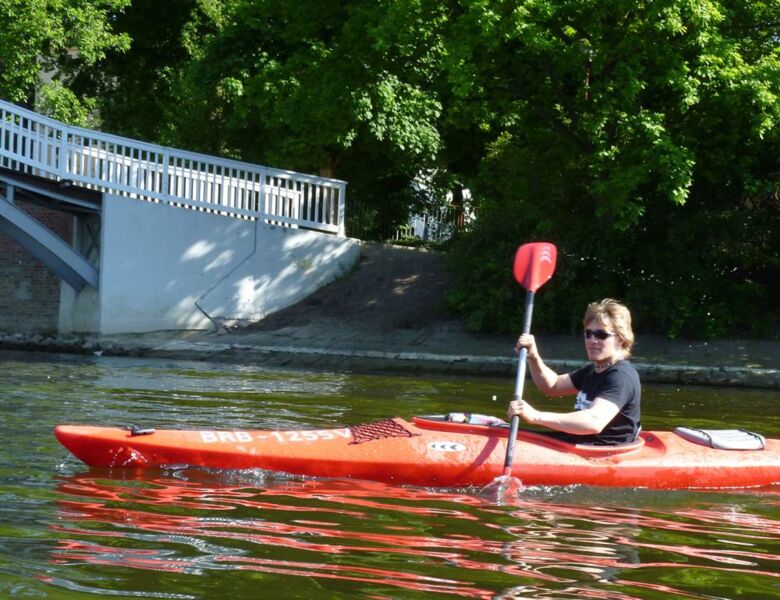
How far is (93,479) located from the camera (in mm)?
6477

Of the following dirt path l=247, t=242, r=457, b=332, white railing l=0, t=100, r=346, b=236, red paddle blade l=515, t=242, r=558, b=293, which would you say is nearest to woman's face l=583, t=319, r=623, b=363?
Result: red paddle blade l=515, t=242, r=558, b=293

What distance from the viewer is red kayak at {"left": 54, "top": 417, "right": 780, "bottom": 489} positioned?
671cm

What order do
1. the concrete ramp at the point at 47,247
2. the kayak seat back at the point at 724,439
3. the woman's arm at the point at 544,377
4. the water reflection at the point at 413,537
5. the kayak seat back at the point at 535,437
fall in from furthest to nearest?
the concrete ramp at the point at 47,247
the kayak seat back at the point at 724,439
the woman's arm at the point at 544,377
the kayak seat back at the point at 535,437
the water reflection at the point at 413,537

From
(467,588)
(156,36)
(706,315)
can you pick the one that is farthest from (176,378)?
(156,36)

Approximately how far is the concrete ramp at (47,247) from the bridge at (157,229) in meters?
0.02

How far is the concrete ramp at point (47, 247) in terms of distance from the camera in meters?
18.4

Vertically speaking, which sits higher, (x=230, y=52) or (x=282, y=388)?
(x=230, y=52)

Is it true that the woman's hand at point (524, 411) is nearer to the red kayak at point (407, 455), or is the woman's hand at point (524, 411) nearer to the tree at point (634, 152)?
the red kayak at point (407, 455)

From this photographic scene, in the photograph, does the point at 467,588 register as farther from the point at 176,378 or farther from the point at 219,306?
the point at 219,306

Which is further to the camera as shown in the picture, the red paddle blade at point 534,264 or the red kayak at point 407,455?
the red paddle blade at point 534,264

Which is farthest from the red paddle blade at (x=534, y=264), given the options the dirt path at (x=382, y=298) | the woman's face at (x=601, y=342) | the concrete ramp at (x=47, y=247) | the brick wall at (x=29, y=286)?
the brick wall at (x=29, y=286)

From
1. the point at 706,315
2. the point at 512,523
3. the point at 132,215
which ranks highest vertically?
the point at 132,215

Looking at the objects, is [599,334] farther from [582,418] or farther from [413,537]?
[413,537]

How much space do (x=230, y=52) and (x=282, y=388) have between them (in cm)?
1019
